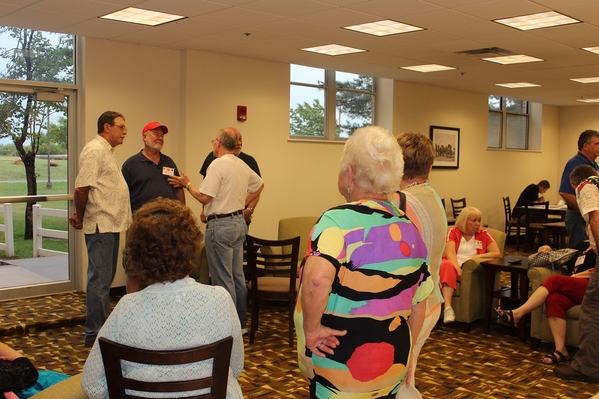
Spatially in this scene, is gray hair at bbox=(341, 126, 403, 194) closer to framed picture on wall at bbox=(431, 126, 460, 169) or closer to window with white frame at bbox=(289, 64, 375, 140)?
window with white frame at bbox=(289, 64, 375, 140)

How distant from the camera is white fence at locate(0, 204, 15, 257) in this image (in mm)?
6660

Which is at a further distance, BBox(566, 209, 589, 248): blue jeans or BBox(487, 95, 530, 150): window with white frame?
BBox(487, 95, 530, 150): window with white frame

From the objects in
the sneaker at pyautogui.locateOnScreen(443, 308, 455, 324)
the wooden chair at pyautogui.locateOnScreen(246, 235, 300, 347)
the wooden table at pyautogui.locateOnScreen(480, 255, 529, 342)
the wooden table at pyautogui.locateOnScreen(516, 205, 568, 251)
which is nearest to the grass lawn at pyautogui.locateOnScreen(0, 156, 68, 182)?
the wooden chair at pyautogui.locateOnScreen(246, 235, 300, 347)

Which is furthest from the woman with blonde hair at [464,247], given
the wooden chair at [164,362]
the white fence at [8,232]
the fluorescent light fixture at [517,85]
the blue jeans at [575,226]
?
the fluorescent light fixture at [517,85]

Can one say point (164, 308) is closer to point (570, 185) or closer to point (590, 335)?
point (590, 335)

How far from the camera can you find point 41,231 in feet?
22.9

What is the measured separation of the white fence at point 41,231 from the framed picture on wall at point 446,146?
6.75m

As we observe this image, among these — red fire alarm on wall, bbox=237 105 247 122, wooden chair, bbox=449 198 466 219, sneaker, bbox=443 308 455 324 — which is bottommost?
sneaker, bbox=443 308 455 324

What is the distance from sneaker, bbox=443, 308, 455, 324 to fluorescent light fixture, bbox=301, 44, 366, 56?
3.42m

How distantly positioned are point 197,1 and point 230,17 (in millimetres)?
657

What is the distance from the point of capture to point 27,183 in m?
6.84

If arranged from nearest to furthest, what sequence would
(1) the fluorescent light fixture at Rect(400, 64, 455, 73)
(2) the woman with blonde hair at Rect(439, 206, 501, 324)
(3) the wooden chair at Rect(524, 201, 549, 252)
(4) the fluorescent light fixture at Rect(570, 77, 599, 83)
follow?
(2) the woman with blonde hair at Rect(439, 206, 501, 324) → (1) the fluorescent light fixture at Rect(400, 64, 455, 73) → (4) the fluorescent light fixture at Rect(570, 77, 599, 83) → (3) the wooden chair at Rect(524, 201, 549, 252)

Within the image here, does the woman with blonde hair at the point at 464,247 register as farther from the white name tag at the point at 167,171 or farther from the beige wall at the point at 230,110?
the beige wall at the point at 230,110

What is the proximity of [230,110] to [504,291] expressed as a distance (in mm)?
4089
